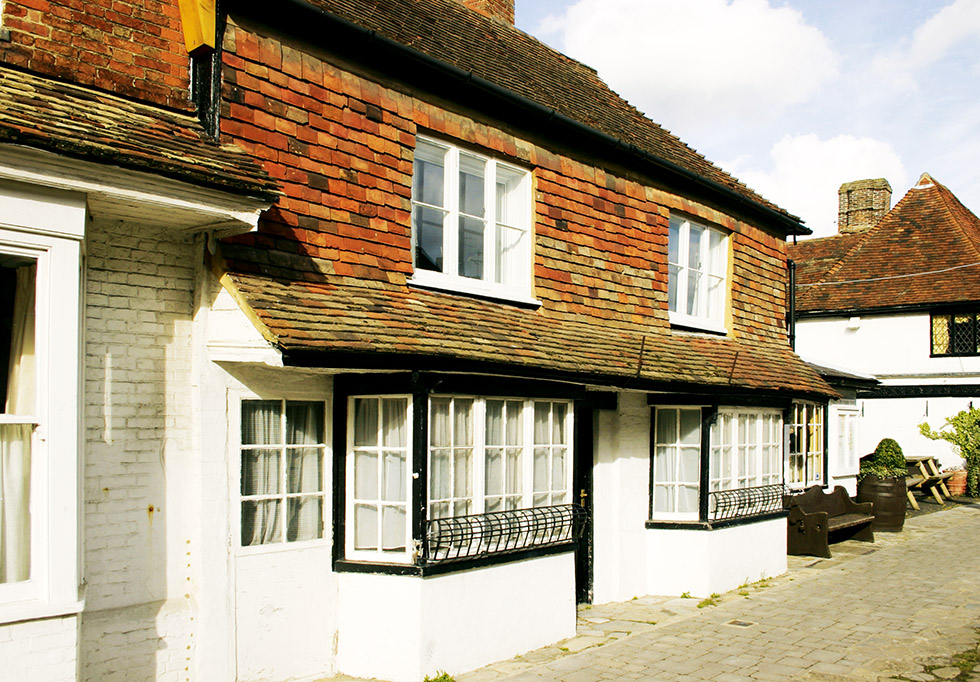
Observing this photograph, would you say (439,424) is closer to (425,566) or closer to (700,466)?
(425,566)

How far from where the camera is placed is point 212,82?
21.6 ft

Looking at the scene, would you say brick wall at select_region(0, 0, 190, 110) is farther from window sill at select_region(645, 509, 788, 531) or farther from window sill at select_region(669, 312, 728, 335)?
window sill at select_region(645, 509, 788, 531)

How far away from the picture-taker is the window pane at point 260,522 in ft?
21.5

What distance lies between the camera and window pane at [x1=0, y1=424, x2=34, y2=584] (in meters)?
5.05

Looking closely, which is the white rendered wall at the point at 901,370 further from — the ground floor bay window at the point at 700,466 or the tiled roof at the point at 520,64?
the ground floor bay window at the point at 700,466

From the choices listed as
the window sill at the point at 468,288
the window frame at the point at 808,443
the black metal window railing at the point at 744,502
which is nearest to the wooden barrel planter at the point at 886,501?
the window frame at the point at 808,443

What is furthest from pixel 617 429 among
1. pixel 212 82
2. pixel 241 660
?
pixel 212 82

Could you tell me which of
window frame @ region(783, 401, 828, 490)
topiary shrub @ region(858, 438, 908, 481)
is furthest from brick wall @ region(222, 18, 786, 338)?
topiary shrub @ region(858, 438, 908, 481)

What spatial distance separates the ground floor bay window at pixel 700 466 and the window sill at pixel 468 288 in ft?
8.97

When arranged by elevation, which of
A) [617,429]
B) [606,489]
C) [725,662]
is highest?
[617,429]

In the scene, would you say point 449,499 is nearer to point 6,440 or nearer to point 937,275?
point 6,440

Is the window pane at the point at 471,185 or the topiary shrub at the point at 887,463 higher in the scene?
the window pane at the point at 471,185

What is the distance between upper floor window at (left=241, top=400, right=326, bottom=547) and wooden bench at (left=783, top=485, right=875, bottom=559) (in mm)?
8473

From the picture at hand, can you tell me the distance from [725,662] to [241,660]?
3.91 metres
